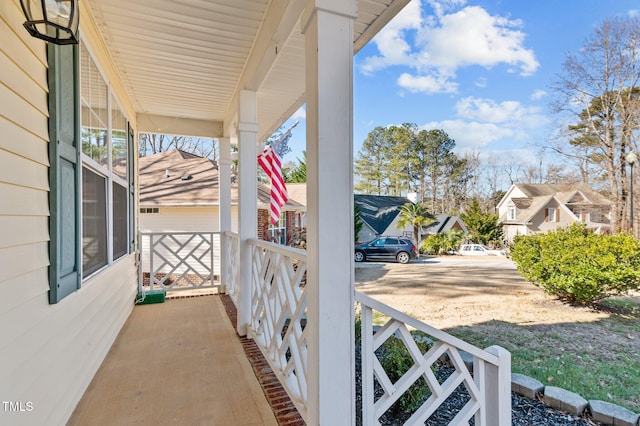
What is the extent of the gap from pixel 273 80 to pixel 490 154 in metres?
28.3

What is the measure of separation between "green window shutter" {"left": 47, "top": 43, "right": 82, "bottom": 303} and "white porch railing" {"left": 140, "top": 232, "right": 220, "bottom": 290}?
129 inches

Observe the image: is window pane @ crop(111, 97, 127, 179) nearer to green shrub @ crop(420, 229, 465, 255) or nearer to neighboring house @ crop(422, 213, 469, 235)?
green shrub @ crop(420, 229, 465, 255)

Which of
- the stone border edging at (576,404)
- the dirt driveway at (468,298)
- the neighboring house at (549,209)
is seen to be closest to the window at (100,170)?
the stone border edging at (576,404)

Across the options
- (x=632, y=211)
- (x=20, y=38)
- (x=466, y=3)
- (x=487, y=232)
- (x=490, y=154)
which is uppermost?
(x=466, y=3)

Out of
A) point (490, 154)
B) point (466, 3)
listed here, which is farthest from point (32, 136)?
point (490, 154)

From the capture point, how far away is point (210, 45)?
8.80 feet

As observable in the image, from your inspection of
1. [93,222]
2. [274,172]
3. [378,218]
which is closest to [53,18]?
[93,222]

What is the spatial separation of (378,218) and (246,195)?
17288 mm

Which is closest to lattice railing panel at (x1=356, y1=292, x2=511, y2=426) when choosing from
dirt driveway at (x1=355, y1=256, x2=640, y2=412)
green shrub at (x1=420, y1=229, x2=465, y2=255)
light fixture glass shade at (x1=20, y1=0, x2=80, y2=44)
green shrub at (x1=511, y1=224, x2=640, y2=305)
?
light fixture glass shade at (x1=20, y1=0, x2=80, y2=44)

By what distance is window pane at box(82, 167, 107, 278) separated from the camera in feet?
7.49

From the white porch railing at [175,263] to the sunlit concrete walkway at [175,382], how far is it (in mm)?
1796

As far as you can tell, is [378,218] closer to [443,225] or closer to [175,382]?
[443,225]

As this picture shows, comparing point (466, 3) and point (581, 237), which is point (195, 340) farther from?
point (466, 3)

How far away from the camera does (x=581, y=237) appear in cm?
581
